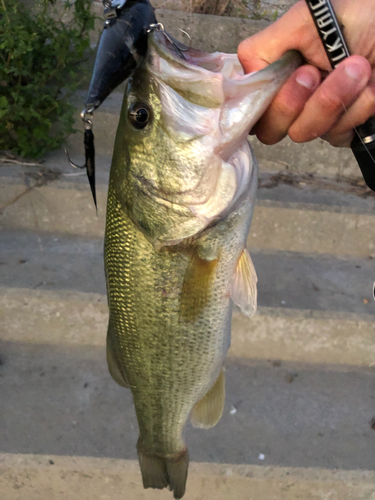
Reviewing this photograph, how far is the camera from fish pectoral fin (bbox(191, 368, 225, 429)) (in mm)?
1134

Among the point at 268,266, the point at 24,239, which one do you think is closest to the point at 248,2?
the point at 268,266

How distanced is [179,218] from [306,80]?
0.44 m

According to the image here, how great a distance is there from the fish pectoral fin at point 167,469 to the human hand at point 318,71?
1081 mm

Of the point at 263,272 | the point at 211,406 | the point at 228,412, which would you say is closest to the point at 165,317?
the point at 211,406

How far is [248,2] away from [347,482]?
4645mm

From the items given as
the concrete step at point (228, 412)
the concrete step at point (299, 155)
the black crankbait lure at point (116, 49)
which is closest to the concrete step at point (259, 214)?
the concrete step at point (299, 155)

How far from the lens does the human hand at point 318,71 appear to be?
31.3 inches

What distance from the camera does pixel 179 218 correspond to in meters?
0.87

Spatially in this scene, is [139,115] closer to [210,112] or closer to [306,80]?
[210,112]

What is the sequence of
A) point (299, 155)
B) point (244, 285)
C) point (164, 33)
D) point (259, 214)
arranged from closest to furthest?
point (164, 33)
point (244, 285)
point (259, 214)
point (299, 155)

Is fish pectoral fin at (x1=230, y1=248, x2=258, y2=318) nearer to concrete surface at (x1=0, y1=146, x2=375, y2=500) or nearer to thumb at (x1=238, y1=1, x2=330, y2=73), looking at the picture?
thumb at (x1=238, y1=1, x2=330, y2=73)

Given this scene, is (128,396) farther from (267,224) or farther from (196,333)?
(267,224)

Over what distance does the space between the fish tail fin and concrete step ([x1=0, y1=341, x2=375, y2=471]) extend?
456mm

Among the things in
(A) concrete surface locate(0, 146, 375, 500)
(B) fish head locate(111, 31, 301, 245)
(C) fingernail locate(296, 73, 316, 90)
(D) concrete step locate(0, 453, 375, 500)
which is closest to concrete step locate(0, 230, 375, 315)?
(A) concrete surface locate(0, 146, 375, 500)
